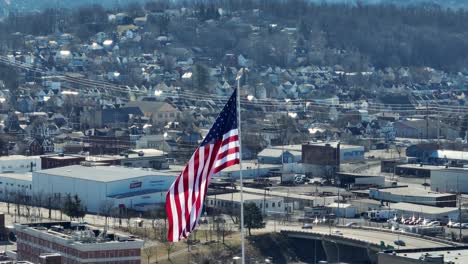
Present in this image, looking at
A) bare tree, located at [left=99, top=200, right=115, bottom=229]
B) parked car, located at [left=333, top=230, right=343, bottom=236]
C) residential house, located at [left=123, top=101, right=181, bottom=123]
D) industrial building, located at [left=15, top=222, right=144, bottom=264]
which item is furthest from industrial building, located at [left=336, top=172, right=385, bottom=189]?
residential house, located at [left=123, top=101, right=181, bottom=123]

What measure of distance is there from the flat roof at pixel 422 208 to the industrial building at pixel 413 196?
42 cm

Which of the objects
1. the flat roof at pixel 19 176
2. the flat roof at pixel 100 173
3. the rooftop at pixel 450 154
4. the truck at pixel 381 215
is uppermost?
the rooftop at pixel 450 154

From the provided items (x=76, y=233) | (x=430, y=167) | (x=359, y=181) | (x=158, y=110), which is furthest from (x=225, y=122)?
(x=158, y=110)

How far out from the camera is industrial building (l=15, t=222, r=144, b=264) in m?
22.0

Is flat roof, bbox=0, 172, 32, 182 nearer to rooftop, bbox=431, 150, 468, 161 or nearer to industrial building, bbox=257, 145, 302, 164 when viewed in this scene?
industrial building, bbox=257, 145, 302, 164

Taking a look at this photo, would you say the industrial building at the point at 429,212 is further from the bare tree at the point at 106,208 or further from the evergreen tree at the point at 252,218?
the bare tree at the point at 106,208

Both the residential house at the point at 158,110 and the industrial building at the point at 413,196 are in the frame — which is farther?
the residential house at the point at 158,110

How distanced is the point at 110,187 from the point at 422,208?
227 inches

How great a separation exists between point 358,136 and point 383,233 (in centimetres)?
1882

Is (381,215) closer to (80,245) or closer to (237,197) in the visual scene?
(237,197)

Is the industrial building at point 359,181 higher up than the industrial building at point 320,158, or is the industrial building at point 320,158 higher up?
the industrial building at point 320,158

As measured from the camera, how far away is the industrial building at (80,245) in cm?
2195

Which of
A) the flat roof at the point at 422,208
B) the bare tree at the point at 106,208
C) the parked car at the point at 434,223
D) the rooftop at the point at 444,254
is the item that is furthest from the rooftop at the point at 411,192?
the rooftop at the point at 444,254

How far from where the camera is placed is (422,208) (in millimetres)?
32250
